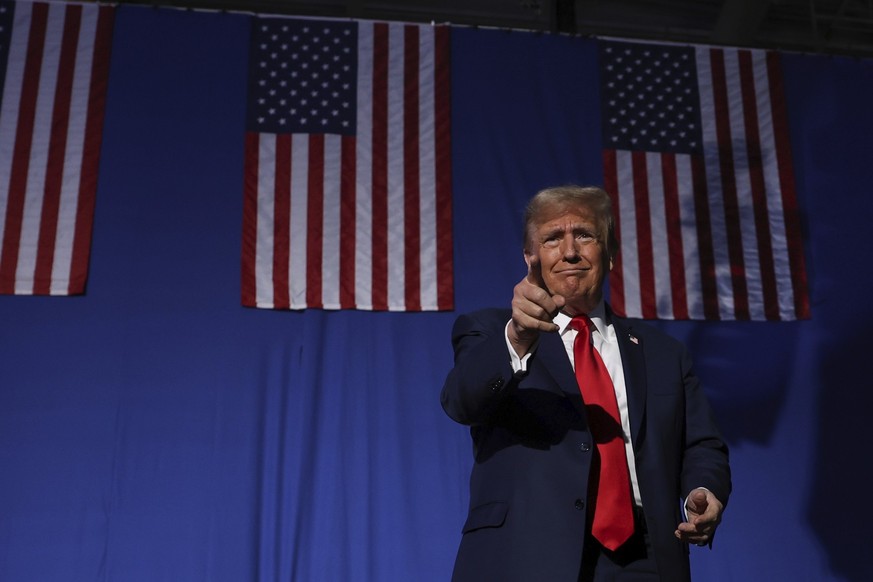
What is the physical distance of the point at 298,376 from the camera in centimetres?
388

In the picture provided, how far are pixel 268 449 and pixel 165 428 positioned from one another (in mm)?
425

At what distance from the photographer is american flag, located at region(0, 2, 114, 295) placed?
153 inches

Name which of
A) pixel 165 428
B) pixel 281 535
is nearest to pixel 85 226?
pixel 165 428

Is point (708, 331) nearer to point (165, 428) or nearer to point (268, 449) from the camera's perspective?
point (268, 449)

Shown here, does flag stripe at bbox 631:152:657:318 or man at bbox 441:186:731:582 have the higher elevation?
flag stripe at bbox 631:152:657:318

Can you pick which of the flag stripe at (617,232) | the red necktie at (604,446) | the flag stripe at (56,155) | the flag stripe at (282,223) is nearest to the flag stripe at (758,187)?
the flag stripe at (617,232)

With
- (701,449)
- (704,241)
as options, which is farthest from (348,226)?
(701,449)

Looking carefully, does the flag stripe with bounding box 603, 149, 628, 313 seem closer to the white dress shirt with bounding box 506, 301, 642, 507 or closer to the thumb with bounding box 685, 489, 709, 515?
the white dress shirt with bounding box 506, 301, 642, 507

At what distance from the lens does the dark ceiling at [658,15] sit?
6027mm

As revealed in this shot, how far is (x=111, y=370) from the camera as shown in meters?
3.80

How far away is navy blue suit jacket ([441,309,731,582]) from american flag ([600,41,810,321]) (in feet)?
7.73

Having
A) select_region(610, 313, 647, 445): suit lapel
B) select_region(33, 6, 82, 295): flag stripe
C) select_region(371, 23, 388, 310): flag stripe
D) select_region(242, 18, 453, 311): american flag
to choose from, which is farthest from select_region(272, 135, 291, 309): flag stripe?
select_region(610, 313, 647, 445): suit lapel

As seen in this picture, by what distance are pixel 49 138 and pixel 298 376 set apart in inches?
60.3

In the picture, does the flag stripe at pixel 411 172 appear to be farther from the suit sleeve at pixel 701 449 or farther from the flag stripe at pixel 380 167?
the suit sleeve at pixel 701 449
